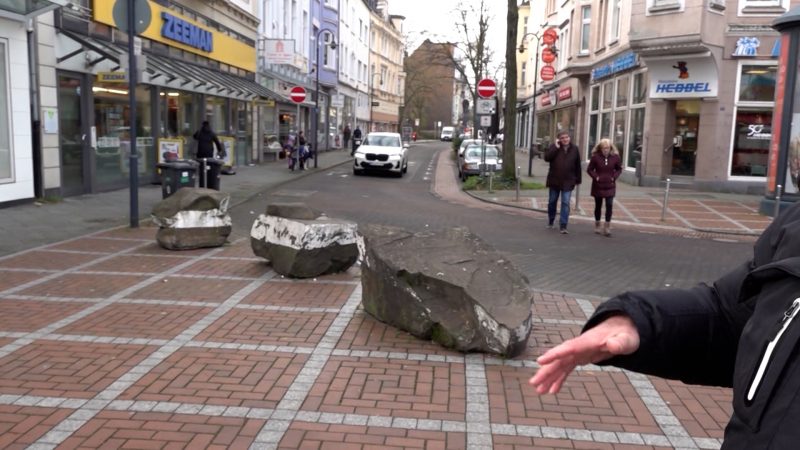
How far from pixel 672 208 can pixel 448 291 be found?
12.5 m

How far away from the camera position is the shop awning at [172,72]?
1390 cm

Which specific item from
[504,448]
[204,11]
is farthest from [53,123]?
[504,448]

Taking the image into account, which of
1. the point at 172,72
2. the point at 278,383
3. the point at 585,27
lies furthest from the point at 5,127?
the point at 585,27

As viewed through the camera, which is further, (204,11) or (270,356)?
(204,11)

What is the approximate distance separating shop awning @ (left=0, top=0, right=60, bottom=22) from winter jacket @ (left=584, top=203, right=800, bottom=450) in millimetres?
12649

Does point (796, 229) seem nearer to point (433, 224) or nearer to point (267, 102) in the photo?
point (433, 224)

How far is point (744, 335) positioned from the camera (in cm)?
132

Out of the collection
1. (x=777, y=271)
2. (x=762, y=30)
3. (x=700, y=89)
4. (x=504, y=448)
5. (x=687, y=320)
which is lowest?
(x=504, y=448)

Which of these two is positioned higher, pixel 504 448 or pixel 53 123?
pixel 53 123

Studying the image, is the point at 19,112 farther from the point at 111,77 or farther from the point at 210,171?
the point at 210,171

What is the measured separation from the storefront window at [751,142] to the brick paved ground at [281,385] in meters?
15.8

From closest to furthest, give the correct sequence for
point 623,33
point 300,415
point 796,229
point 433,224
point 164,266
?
1. point 796,229
2. point 300,415
3. point 164,266
4. point 433,224
5. point 623,33

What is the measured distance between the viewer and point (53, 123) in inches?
525

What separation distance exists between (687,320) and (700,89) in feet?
66.9
